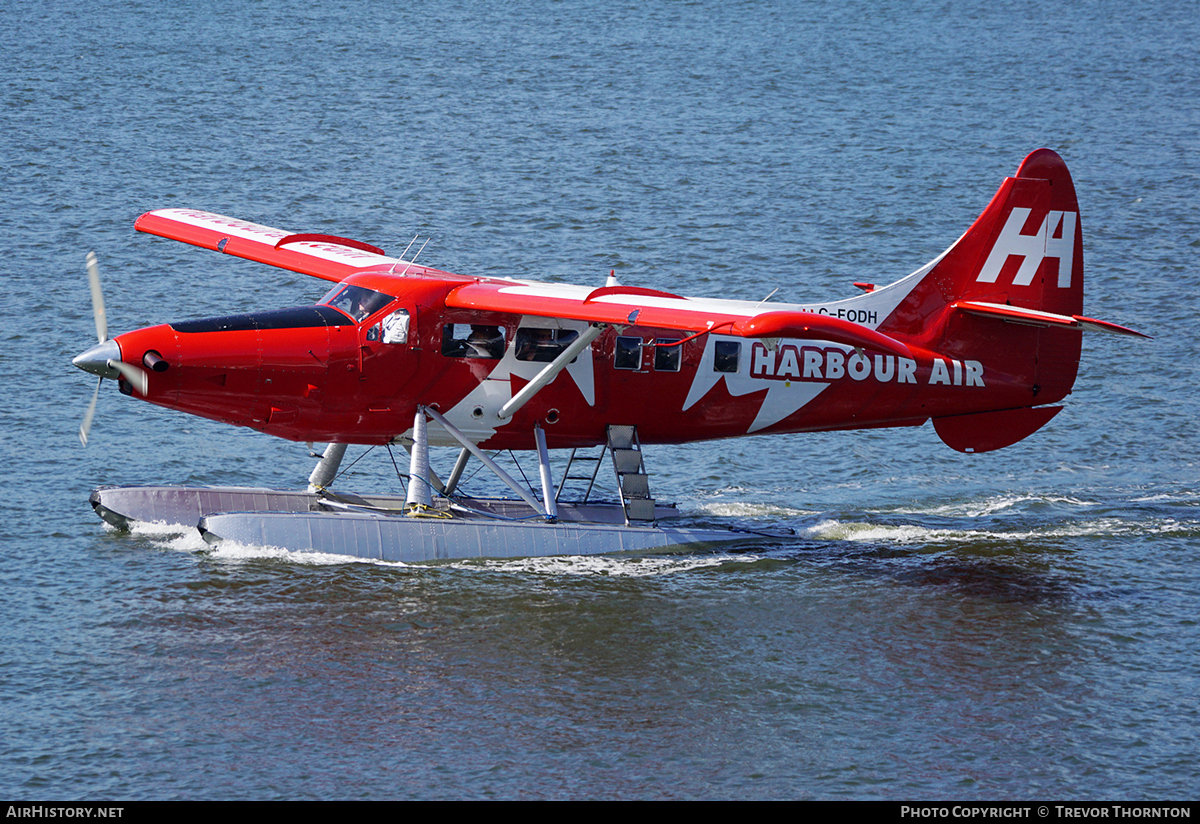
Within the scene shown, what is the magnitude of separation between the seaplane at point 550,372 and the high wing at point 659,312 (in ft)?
0.12

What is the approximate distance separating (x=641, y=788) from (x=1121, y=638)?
7142mm

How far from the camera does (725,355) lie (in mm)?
19672

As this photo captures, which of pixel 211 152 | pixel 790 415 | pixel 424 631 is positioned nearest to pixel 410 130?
pixel 211 152

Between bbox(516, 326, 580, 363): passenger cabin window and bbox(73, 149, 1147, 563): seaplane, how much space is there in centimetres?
3

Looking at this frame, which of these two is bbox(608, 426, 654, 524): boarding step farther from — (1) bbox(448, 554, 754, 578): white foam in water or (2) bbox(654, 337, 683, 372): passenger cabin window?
(2) bbox(654, 337, 683, 372): passenger cabin window

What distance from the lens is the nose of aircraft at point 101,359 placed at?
16.8 meters

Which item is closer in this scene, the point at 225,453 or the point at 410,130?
the point at 225,453

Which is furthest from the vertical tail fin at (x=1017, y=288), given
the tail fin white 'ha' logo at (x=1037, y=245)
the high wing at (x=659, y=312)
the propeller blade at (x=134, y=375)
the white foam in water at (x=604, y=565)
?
the propeller blade at (x=134, y=375)

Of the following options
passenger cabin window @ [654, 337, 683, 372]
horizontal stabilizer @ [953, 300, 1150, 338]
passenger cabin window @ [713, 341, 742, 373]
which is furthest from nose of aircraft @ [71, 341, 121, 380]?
horizontal stabilizer @ [953, 300, 1150, 338]

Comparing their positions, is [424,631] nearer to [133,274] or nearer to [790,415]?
[790,415]

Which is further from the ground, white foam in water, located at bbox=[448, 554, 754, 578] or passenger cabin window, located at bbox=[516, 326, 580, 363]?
passenger cabin window, located at bbox=[516, 326, 580, 363]

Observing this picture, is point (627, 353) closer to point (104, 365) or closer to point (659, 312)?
point (659, 312)

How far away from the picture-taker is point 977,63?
55.4m

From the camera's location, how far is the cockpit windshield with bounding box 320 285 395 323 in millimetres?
18484
